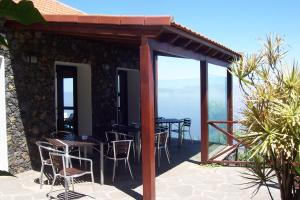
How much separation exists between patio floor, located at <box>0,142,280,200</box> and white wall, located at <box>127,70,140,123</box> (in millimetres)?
3781

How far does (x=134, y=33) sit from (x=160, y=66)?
25.8 ft

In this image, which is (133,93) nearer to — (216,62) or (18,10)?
(216,62)

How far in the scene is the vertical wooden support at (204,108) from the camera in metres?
8.40

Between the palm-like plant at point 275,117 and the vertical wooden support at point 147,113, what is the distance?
54.4 inches

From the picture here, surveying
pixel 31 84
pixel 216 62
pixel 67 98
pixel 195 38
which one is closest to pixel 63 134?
pixel 67 98

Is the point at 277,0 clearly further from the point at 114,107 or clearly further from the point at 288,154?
the point at 288,154

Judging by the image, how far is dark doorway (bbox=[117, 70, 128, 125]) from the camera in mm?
11336

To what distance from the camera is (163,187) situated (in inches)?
256

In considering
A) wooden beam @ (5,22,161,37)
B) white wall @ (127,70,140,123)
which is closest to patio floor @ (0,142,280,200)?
wooden beam @ (5,22,161,37)

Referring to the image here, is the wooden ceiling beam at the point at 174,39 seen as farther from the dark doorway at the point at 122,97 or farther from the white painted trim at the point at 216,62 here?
the dark doorway at the point at 122,97

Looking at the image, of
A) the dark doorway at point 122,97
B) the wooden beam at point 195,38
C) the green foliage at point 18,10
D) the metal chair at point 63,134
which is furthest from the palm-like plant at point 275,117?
the dark doorway at point 122,97

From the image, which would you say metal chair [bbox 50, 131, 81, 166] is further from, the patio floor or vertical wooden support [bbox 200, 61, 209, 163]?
vertical wooden support [bbox 200, 61, 209, 163]

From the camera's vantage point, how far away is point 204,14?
1712 centimetres

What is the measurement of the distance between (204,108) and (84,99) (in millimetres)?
2997
